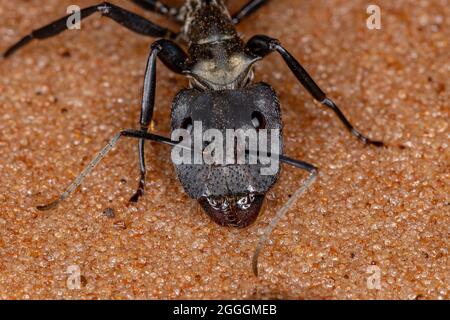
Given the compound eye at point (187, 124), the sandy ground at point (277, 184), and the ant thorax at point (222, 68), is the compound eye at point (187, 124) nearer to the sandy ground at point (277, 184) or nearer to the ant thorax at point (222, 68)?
the ant thorax at point (222, 68)

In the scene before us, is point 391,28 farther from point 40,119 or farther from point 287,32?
point 40,119

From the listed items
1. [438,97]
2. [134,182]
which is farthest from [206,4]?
[438,97]

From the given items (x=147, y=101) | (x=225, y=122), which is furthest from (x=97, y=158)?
(x=225, y=122)

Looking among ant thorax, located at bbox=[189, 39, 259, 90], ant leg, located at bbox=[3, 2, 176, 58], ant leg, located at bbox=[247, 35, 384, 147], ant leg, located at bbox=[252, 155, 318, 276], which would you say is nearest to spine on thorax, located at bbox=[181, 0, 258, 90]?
ant thorax, located at bbox=[189, 39, 259, 90]

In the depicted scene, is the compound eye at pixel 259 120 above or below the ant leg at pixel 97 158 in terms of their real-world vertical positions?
above

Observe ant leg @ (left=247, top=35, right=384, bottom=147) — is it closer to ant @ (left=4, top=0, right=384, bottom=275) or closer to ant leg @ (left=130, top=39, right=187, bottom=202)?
ant @ (left=4, top=0, right=384, bottom=275)

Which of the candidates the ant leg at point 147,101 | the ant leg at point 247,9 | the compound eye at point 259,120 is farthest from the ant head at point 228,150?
the ant leg at point 247,9

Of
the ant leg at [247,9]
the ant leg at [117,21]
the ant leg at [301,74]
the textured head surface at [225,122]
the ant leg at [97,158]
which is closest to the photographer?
the textured head surface at [225,122]

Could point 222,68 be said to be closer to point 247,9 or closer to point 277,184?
point 277,184
